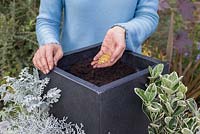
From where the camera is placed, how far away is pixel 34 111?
2.97 ft

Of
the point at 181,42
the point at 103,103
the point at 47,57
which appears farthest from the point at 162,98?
the point at 181,42

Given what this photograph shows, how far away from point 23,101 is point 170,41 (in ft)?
4.56

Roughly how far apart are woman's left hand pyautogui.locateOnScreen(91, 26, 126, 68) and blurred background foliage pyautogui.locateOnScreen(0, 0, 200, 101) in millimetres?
1234

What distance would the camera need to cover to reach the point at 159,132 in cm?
90

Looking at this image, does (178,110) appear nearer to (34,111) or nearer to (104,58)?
(104,58)

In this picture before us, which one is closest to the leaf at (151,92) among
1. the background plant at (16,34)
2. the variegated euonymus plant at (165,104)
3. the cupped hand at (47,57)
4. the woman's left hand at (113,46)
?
the variegated euonymus plant at (165,104)

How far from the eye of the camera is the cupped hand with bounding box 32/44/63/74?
0.90 metres

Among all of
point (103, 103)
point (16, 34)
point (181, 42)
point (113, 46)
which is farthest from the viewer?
point (16, 34)

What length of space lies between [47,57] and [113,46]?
0.54ft

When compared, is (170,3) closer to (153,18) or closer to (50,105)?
(153,18)

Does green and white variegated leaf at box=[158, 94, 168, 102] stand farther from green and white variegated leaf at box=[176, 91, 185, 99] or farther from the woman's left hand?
the woman's left hand

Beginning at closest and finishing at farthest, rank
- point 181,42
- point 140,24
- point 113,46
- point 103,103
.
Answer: point 103,103 → point 113,46 → point 140,24 → point 181,42

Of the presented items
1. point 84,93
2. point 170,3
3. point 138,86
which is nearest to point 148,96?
point 138,86

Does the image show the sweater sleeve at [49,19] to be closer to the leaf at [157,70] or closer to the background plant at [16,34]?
the leaf at [157,70]
